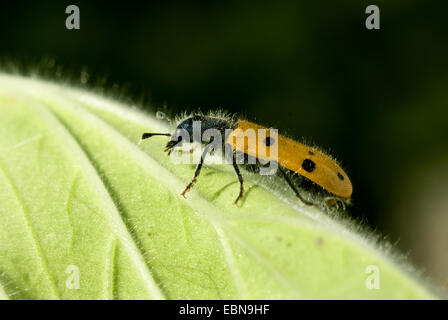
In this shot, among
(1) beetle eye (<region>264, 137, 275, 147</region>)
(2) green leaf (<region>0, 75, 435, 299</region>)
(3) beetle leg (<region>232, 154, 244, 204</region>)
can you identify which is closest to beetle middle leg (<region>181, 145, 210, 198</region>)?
(2) green leaf (<region>0, 75, 435, 299</region>)

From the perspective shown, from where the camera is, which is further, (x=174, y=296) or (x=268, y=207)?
(x=268, y=207)

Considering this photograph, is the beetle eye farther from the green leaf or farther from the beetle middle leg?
the green leaf

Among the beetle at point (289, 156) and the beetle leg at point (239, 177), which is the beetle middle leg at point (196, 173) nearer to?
the beetle at point (289, 156)

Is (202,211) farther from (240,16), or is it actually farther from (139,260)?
(240,16)

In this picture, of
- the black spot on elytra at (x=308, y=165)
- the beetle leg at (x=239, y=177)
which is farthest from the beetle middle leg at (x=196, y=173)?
the black spot on elytra at (x=308, y=165)

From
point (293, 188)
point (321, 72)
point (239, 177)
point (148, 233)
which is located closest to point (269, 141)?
point (293, 188)

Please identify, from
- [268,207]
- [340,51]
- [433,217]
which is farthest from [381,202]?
[268,207]
